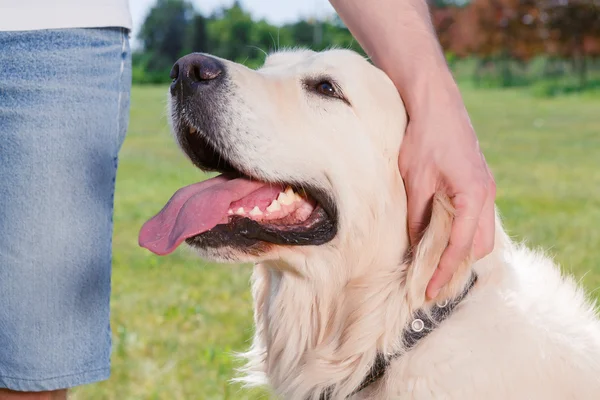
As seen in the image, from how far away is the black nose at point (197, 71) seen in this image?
2.61 m

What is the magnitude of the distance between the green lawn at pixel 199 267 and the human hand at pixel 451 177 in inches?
30.5

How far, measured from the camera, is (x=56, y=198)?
7.80ft

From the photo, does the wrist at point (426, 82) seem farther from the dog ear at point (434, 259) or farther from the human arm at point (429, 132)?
the dog ear at point (434, 259)

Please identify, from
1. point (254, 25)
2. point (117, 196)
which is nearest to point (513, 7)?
point (254, 25)

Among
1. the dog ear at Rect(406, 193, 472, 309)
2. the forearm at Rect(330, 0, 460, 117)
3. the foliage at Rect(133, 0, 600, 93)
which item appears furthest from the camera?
the foliage at Rect(133, 0, 600, 93)

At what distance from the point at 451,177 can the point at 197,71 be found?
2.81ft

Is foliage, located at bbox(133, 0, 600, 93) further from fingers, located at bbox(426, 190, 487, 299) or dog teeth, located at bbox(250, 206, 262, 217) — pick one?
fingers, located at bbox(426, 190, 487, 299)

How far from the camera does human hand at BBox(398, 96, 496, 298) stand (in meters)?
2.41

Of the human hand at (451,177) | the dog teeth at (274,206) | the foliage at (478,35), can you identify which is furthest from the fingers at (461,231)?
the foliage at (478,35)

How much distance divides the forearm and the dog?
6 cm

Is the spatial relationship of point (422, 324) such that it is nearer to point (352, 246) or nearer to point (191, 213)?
point (352, 246)

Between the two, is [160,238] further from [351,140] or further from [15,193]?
[351,140]

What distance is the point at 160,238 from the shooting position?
8.70ft

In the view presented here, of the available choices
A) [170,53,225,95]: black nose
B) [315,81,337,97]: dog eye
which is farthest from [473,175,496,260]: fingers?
[170,53,225,95]: black nose
